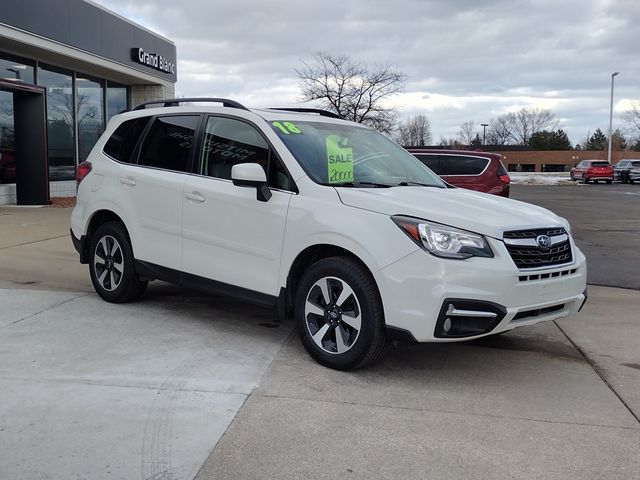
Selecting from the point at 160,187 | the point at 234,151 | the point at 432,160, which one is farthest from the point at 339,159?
the point at 432,160

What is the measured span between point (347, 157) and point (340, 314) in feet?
4.63

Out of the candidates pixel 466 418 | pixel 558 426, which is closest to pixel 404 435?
pixel 466 418

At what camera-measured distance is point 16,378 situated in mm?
4258

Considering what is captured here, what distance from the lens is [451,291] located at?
4047mm

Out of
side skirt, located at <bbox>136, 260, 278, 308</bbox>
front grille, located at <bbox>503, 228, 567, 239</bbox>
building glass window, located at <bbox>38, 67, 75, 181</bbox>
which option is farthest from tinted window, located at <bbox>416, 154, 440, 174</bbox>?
building glass window, located at <bbox>38, 67, 75, 181</bbox>

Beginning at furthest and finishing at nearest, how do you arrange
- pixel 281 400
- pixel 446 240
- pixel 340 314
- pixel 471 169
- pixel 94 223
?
pixel 471 169 → pixel 94 223 → pixel 340 314 → pixel 446 240 → pixel 281 400

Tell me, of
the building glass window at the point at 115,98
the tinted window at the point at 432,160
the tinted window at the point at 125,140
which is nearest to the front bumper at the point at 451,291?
the tinted window at the point at 125,140

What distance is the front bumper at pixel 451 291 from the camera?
4.06m

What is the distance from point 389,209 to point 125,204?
2918 mm

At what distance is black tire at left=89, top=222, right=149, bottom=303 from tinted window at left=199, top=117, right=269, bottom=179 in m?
1.25

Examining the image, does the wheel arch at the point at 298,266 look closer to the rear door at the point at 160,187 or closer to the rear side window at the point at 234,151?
the rear side window at the point at 234,151

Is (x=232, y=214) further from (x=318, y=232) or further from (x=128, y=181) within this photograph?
(x=128, y=181)

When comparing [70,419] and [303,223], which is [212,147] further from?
[70,419]

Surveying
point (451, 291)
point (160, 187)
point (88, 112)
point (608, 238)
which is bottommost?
point (608, 238)
